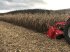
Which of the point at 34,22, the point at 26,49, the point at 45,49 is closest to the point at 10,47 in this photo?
the point at 26,49

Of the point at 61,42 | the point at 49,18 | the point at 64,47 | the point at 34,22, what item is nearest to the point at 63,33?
the point at 61,42

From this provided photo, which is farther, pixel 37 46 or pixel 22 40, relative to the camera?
pixel 22 40

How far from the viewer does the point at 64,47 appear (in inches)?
390

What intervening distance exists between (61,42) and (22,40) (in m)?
1.74

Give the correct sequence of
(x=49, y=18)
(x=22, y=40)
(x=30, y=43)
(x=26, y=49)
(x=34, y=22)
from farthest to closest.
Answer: (x=34, y=22)
(x=49, y=18)
(x=22, y=40)
(x=30, y=43)
(x=26, y=49)

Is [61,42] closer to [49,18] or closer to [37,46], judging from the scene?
[37,46]

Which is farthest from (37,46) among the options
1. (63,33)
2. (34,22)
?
(34,22)

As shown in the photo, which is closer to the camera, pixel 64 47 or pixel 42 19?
pixel 64 47

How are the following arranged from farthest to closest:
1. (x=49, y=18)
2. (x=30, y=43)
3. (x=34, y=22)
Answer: (x=34, y=22) → (x=49, y=18) → (x=30, y=43)

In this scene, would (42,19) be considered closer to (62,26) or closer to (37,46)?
(62,26)

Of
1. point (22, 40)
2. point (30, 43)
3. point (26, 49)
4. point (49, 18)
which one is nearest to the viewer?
point (26, 49)

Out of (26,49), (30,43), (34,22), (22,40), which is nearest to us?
(26,49)

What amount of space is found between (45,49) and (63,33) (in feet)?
5.58

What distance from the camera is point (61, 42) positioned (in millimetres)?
11023
